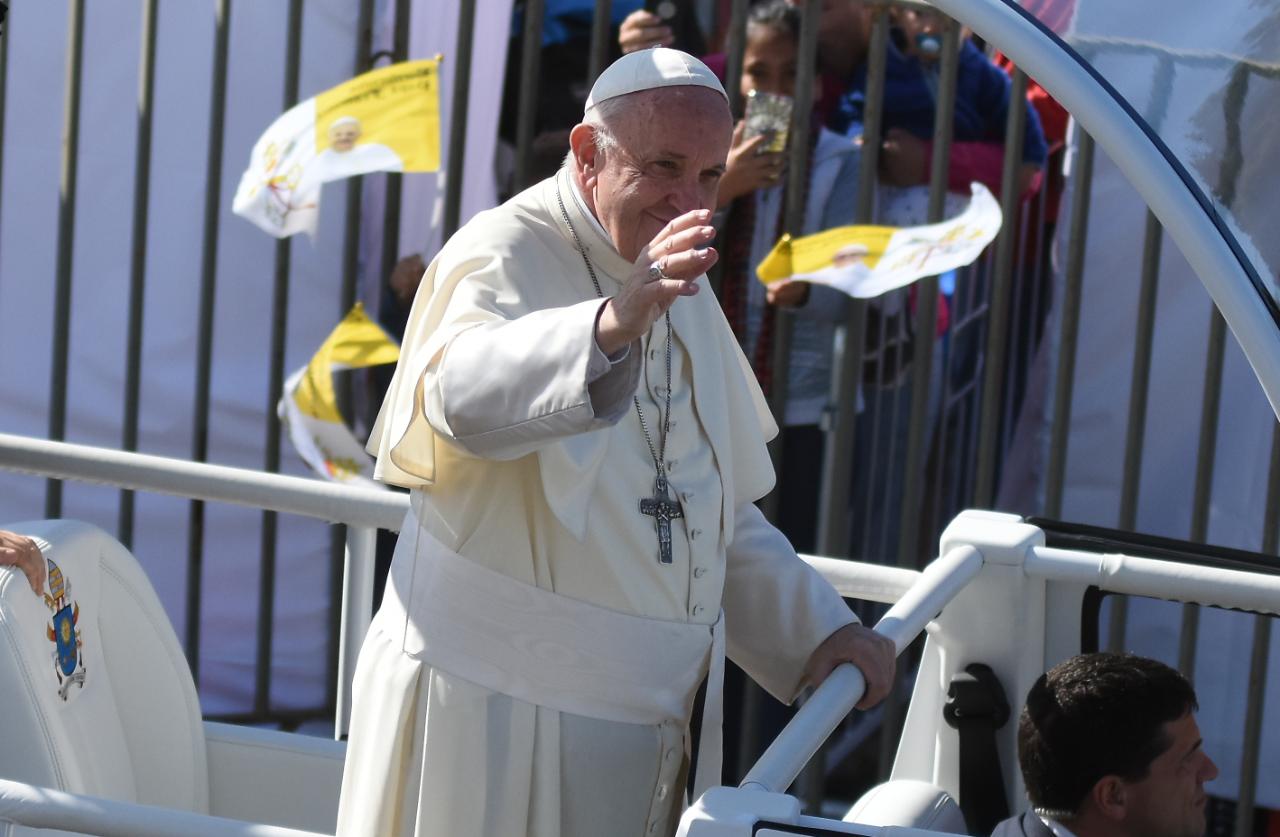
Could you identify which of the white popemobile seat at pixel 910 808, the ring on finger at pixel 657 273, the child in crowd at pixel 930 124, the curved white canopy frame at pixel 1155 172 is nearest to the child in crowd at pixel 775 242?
the child in crowd at pixel 930 124

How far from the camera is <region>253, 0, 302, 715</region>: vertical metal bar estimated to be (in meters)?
4.23

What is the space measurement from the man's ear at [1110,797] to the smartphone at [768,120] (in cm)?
191

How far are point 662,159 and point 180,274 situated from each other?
2870 mm

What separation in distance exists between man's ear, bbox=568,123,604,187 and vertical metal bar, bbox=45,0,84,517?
2.57 metres

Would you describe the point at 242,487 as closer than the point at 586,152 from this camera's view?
No

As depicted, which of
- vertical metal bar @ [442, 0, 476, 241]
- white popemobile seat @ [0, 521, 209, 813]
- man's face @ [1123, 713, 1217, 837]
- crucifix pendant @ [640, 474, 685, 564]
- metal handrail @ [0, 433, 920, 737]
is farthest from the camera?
vertical metal bar @ [442, 0, 476, 241]

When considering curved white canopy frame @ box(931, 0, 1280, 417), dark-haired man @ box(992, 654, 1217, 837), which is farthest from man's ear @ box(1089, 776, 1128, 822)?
curved white canopy frame @ box(931, 0, 1280, 417)

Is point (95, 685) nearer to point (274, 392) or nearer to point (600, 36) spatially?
point (274, 392)

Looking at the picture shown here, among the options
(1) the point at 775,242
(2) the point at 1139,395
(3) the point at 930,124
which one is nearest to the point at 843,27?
(3) the point at 930,124

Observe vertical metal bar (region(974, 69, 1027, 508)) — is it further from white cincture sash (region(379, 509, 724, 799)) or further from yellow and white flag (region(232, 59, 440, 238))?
white cincture sash (region(379, 509, 724, 799))

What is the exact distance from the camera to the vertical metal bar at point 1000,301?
3.91m

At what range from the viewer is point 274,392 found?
4.33 metres

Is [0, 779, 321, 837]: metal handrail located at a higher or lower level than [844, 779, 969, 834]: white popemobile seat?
higher

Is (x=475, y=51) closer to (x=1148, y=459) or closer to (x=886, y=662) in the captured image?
(x=1148, y=459)
